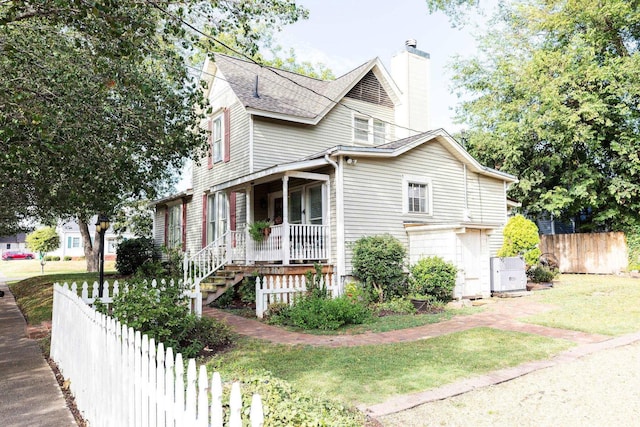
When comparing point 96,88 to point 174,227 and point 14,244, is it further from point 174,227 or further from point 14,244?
point 14,244

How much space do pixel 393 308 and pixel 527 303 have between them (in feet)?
11.8

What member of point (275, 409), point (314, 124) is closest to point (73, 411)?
point (275, 409)

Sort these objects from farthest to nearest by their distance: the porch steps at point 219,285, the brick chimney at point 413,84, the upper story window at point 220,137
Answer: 1. the brick chimney at point 413,84
2. the upper story window at point 220,137
3. the porch steps at point 219,285

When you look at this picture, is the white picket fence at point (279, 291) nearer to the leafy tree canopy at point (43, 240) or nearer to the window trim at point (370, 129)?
the window trim at point (370, 129)

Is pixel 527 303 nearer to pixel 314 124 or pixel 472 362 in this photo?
pixel 472 362

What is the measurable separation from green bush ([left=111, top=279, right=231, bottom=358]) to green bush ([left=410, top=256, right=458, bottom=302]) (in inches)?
248

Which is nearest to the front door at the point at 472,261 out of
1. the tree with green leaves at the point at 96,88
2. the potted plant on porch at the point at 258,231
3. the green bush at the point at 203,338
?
the potted plant on porch at the point at 258,231

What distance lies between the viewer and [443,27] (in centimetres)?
1872

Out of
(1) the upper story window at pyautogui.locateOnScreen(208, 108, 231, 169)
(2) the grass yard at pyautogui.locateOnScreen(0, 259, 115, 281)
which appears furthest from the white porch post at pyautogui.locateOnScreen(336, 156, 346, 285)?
(2) the grass yard at pyautogui.locateOnScreen(0, 259, 115, 281)

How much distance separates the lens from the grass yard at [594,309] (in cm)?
819

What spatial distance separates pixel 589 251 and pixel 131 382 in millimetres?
22027

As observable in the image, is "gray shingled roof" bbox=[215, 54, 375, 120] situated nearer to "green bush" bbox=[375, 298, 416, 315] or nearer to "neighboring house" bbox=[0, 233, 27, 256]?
"green bush" bbox=[375, 298, 416, 315]

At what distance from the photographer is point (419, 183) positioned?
1441 centimetres

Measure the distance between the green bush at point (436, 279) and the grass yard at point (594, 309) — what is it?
2.50 m
